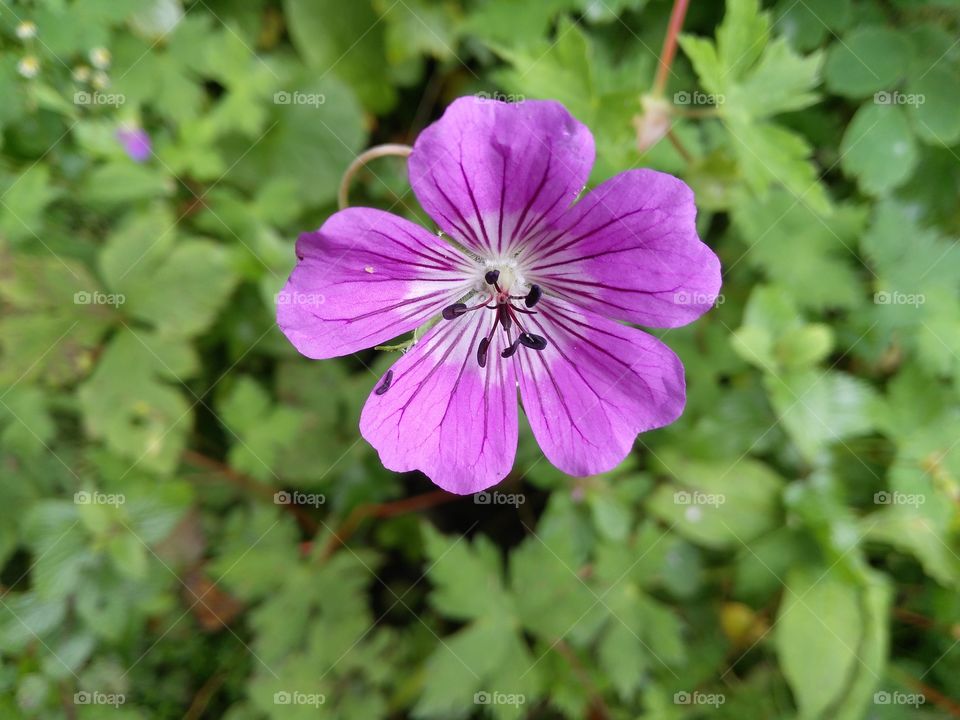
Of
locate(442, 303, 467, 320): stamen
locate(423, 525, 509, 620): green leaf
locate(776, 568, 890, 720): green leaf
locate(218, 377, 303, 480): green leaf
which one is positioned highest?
locate(218, 377, 303, 480): green leaf

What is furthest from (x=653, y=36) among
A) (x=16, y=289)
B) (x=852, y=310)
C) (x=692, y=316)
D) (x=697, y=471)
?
(x=16, y=289)

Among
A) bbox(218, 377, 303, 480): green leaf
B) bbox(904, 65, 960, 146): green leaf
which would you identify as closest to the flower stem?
bbox(904, 65, 960, 146): green leaf

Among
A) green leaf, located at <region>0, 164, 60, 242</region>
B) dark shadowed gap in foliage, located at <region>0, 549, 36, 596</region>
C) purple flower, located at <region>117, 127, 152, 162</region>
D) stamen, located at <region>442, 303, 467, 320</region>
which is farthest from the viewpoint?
dark shadowed gap in foliage, located at <region>0, 549, 36, 596</region>

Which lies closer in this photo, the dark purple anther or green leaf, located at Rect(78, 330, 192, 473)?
the dark purple anther

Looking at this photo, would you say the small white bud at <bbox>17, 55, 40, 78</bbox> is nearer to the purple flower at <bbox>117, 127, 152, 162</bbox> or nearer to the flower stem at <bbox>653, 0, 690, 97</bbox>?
the purple flower at <bbox>117, 127, 152, 162</bbox>

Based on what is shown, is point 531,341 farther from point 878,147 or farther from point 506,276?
point 878,147

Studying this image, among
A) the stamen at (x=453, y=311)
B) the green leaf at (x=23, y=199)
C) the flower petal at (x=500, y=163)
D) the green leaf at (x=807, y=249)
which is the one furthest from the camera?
the green leaf at (x=807, y=249)

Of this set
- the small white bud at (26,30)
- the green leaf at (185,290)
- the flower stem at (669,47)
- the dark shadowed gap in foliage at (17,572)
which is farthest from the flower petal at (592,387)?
the dark shadowed gap in foliage at (17,572)

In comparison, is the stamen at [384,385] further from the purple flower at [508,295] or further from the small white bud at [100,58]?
the small white bud at [100,58]
